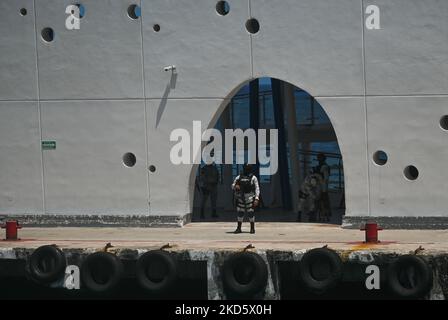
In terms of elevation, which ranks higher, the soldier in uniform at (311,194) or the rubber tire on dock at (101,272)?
the soldier in uniform at (311,194)

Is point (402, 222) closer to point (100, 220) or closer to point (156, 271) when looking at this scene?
point (156, 271)

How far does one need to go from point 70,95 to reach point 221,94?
3.26m

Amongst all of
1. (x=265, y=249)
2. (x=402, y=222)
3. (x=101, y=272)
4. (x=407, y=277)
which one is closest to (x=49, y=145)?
(x=101, y=272)

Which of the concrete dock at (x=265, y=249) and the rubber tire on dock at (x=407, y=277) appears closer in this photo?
the rubber tire on dock at (x=407, y=277)

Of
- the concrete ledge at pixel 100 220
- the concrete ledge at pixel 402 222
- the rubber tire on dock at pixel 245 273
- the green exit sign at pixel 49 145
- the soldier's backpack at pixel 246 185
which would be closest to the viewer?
the rubber tire on dock at pixel 245 273

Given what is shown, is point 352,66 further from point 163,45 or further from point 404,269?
point 404,269

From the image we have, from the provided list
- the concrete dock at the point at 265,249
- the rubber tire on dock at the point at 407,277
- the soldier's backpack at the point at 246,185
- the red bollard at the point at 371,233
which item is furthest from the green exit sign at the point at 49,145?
the rubber tire on dock at the point at 407,277

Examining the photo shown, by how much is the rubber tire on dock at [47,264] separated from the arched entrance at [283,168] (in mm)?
5916

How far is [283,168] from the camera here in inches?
989

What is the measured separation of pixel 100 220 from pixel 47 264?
369cm

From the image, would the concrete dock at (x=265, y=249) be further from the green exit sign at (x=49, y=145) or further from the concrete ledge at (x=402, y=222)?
the green exit sign at (x=49, y=145)

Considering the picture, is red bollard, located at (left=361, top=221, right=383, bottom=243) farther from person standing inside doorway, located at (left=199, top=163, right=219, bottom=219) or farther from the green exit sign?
the green exit sign

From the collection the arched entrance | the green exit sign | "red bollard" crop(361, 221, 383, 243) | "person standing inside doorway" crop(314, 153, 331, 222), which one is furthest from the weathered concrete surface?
the green exit sign

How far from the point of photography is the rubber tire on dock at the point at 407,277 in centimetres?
1447
